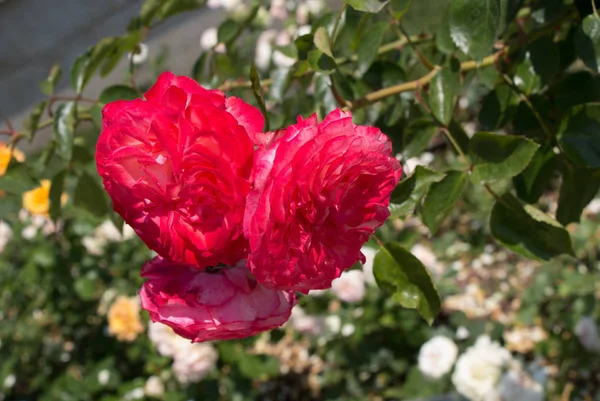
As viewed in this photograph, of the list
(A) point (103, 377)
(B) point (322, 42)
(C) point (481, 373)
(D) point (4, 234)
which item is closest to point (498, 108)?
(B) point (322, 42)

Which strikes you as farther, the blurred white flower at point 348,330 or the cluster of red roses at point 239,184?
the blurred white flower at point 348,330

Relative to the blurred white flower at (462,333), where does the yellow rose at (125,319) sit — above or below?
above

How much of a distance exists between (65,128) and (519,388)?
113cm

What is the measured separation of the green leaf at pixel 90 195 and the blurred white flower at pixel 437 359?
0.95 metres

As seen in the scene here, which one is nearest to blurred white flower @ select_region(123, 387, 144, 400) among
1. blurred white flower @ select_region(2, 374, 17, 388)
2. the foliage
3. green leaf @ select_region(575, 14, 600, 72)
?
the foliage

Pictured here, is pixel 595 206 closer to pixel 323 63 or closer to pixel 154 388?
pixel 154 388

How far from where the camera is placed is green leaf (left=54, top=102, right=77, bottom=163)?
0.94 m

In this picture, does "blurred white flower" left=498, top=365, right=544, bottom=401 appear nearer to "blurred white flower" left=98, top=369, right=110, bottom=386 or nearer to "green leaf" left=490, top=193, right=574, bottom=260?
"green leaf" left=490, top=193, right=574, bottom=260

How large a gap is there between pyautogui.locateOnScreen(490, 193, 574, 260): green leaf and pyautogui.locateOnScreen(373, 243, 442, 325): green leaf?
0.12m

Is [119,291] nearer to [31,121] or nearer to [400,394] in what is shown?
[400,394]

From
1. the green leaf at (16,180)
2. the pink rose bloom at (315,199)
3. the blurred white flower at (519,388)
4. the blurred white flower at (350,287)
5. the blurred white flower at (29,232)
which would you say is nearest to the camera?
the pink rose bloom at (315,199)

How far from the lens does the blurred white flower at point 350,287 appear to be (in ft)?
5.67

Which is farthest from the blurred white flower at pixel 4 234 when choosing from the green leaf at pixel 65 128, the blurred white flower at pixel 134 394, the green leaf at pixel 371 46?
the green leaf at pixel 371 46

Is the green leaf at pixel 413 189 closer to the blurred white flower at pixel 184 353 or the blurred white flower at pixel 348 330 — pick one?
the blurred white flower at pixel 184 353
